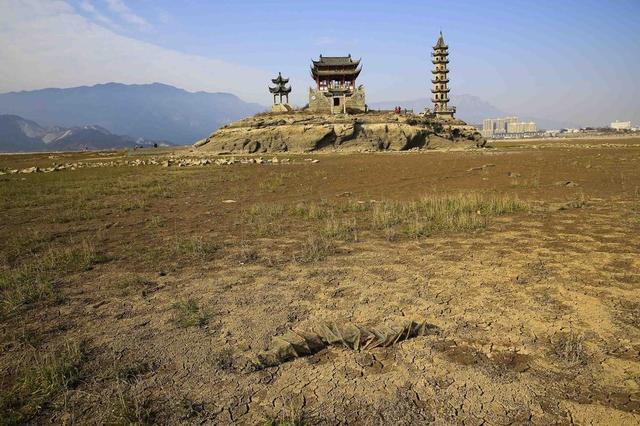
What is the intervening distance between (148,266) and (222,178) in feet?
53.8

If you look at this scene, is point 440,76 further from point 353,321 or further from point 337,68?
point 353,321

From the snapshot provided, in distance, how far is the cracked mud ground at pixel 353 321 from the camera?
3643mm

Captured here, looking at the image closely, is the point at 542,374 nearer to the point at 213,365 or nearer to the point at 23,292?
the point at 213,365

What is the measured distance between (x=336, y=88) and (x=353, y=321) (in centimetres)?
6045

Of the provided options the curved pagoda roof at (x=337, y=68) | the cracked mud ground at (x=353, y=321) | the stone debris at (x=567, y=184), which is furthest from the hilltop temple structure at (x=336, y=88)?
the cracked mud ground at (x=353, y=321)

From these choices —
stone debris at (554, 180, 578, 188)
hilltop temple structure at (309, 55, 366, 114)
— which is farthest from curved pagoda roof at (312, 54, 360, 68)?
stone debris at (554, 180, 578, 188)

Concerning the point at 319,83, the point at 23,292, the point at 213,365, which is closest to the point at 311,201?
the point at 23,292

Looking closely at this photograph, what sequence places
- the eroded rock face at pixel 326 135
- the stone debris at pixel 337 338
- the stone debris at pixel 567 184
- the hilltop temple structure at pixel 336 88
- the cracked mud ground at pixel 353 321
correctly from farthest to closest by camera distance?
the hilltop temple structure at pixel 336 88 < the eroded rock face at pixel 326 135 < the stone debris at pixel 567 184 < the stone debris at pixel 337 338 < the cracked mud ground at pixel 353 321

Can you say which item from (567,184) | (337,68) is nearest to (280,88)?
(337,68)

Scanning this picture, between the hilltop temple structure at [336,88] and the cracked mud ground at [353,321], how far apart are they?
5290 cm

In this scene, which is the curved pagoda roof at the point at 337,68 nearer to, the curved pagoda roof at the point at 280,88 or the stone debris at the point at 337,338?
the curved pagoda roof at the point at 280,88

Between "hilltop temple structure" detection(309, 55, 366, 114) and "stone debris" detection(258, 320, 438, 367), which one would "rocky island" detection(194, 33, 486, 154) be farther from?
"stone debris" detection(258, 320, 438, 367)

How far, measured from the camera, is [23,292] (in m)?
6.46

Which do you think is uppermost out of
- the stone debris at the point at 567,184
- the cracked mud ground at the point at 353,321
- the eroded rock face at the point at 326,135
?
the eroded rock face at the point at 326,135
